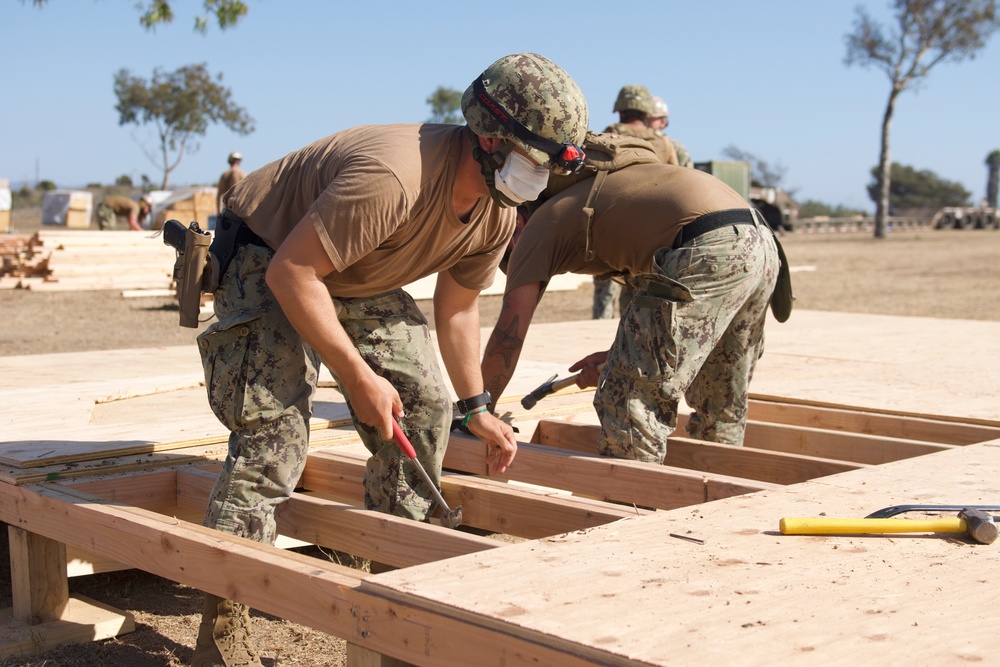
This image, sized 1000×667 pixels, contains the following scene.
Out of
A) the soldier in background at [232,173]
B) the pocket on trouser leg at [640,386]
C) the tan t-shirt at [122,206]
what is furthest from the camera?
the tan t-shirt at [122,206]

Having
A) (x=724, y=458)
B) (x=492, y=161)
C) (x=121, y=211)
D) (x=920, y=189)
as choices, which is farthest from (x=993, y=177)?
(x=492, y=161)

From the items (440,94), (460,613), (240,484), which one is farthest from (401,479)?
(440,94)

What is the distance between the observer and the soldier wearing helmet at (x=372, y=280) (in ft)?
7.45

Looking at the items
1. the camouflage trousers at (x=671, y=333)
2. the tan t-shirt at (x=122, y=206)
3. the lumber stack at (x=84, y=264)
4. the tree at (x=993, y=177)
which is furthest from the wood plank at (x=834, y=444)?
the tree at (x=993, y=177)

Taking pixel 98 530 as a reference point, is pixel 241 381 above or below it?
above

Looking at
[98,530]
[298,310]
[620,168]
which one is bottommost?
[98,530]

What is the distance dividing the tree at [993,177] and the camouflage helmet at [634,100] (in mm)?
43162

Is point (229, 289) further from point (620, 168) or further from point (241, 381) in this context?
point (620, 168)

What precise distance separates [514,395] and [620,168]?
124cm

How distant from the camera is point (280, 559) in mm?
2180

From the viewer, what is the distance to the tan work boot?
2.53 meters

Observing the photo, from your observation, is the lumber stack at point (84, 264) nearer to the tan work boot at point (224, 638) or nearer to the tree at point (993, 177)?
the tan work boot at point (224, 638)

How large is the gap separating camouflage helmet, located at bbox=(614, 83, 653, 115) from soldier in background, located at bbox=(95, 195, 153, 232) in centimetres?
1982

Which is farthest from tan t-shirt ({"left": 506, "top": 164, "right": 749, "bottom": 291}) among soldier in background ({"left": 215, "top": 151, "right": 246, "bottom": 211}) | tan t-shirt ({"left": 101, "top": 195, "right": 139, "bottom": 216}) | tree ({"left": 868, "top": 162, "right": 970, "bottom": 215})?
tree ({"left": 868, "top": 162, "right": 970, "bottom": 215})
